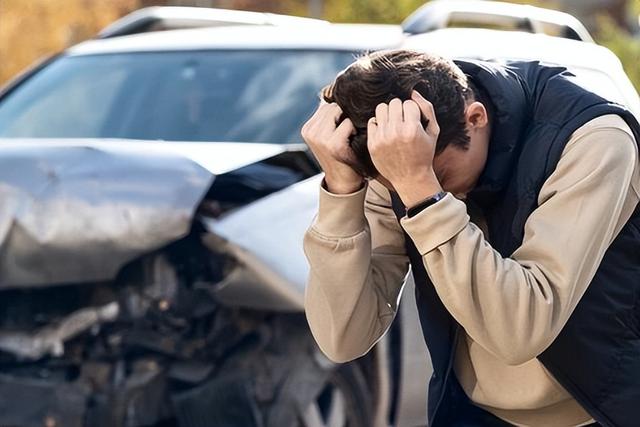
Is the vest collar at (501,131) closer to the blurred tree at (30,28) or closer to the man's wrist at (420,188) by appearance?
the man's wrist at (420,188)

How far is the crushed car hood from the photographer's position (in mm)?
4145

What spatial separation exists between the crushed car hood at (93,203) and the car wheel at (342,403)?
2.18 ft

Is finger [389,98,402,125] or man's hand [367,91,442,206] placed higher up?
finger [389,98,402,125]

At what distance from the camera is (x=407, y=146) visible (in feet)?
7.00

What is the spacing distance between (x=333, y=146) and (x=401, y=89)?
156 millimetres

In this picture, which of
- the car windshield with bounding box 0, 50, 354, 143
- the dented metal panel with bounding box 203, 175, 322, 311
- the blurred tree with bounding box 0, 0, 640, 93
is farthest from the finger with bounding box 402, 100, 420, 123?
the blurred tree with bounding box 0, 0, 640, 93

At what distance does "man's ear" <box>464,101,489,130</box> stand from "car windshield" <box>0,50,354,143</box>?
2474 mm

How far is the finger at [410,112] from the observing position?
2.13 meters

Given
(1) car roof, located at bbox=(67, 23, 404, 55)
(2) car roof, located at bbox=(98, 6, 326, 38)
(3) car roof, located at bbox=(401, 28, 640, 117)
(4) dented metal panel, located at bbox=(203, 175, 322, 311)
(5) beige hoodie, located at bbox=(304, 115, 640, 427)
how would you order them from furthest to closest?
(2) car roof, located at bbox=(98, 6, 326, 38) → (1) car roof, located at bbox=(67, 23, 404, 55) → (3) car roof, located at bbox=(401, 28, 640, 117) → (4) dented metal panel, located at bbox=(203, 175, 322, 311) → (5) beige hoodie, located at bbox=(304, 115, 640, 427)

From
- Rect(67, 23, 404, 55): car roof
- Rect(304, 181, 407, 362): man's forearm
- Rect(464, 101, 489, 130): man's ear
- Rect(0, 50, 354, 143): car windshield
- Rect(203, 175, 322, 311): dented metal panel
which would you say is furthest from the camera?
Rect(67, 23, 404, 55): car roof

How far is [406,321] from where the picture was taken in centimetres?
406

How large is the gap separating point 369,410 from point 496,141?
202cm

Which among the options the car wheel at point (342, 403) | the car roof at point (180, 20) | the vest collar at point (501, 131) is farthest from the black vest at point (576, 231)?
the car roof at point (180, 20)

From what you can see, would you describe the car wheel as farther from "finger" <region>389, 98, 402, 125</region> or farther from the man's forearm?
"finger" <region>389, 98, 402, 125</region>
